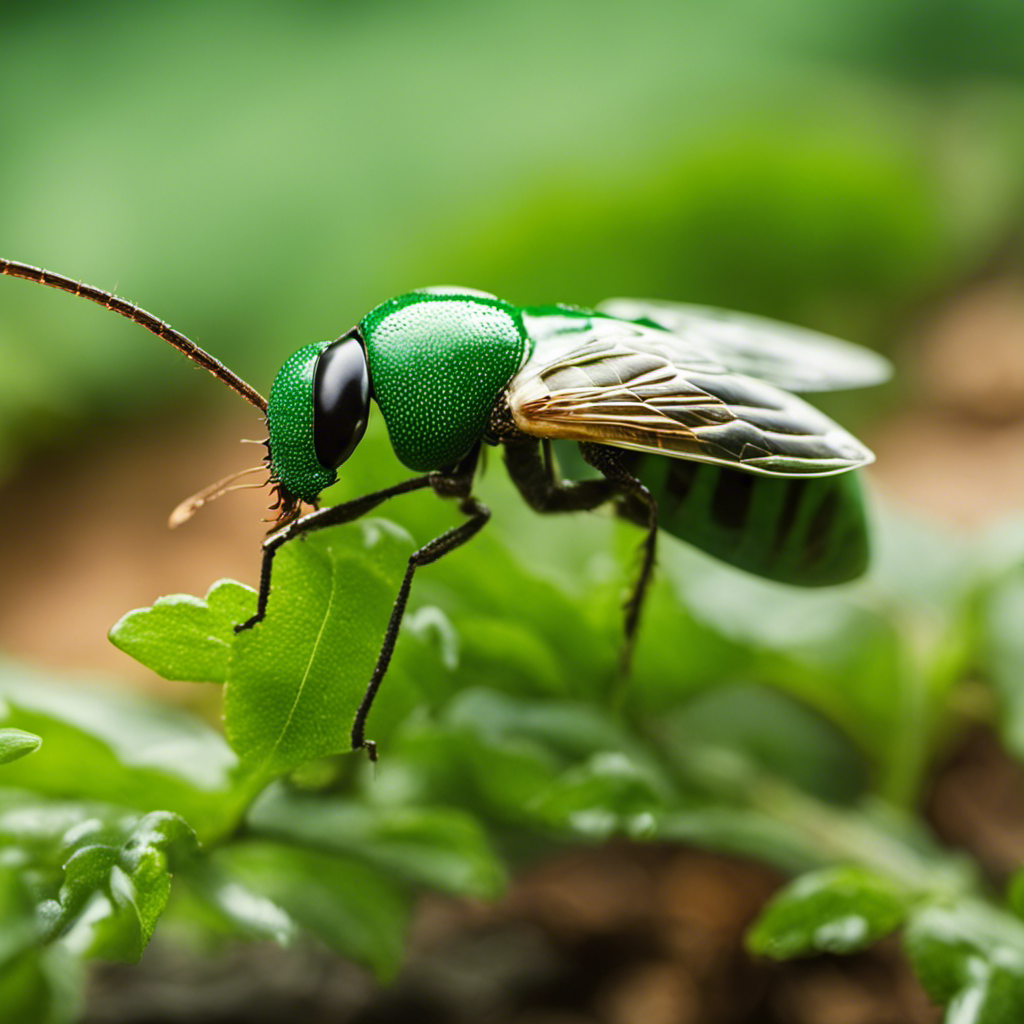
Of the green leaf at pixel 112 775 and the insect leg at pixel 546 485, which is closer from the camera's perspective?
the green leaf at pixel 112 775

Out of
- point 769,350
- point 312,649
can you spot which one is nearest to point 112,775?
point 312,649

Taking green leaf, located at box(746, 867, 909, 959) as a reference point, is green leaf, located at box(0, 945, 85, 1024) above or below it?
below

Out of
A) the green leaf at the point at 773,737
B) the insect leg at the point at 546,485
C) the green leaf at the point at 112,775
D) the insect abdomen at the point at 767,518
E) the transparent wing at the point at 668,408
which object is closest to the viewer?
the green leaf at the point at 112,775

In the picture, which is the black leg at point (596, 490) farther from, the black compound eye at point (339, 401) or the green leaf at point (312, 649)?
the green leaf at point (312, 649)

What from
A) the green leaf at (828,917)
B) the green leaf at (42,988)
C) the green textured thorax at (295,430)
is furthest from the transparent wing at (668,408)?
the green leaf at (42,988)

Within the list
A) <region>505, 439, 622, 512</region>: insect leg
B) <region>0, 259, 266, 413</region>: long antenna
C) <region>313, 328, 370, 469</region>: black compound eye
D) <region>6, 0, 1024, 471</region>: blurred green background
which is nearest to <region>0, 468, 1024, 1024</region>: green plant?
<region>505, 439, 622, 512</region>: insect leg

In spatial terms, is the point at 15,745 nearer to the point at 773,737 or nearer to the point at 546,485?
the point at 546,485

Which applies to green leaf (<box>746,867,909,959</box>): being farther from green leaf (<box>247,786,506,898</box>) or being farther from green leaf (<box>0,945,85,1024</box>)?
green leaf (<box>0,945,85,1024</box>)
